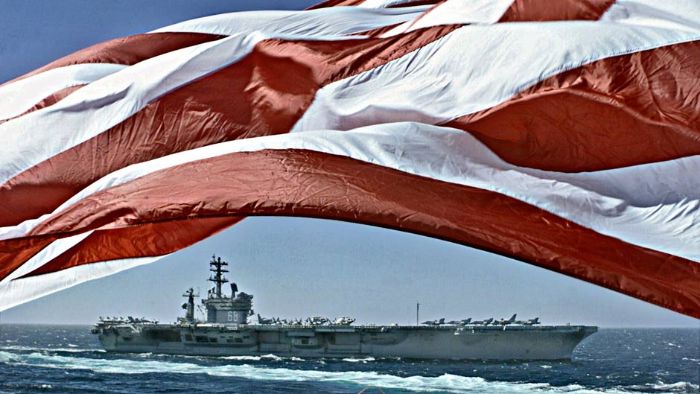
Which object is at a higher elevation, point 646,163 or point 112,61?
point 112,61

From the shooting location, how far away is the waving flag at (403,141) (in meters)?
2.36

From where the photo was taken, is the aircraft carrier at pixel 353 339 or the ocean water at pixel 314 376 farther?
the aircraft carrier at pixel 353 339

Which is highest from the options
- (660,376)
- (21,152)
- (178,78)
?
(178,78)

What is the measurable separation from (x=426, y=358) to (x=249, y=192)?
39.7 metres

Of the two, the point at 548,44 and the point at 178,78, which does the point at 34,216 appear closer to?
the point at 178,78

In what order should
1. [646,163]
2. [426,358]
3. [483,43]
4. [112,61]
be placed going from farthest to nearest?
[426,358] < [112,61] < [483,43] < [646,163]

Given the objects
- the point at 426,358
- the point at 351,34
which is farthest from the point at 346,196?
the point at 426,358

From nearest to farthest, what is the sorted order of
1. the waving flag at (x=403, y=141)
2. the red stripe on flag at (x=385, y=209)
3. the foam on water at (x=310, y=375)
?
the red stripe on flag at (x=385, y=209), the waving flag at (x=403, y=141), the foam on water at (x=310, y=375)

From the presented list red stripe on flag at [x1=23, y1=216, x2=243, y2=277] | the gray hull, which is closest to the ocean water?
the gray hull

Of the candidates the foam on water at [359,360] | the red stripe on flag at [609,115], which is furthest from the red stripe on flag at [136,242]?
the foam on water at [359,360]

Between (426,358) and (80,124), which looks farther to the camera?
(426,358)

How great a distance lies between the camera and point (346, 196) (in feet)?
8.12

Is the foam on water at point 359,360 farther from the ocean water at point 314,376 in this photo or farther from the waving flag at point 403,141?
the waving flag at point 403,141

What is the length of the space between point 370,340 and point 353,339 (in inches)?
28.3
